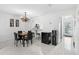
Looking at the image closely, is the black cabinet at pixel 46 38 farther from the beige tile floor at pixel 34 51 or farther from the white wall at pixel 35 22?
the beige tile floor at pixel 34 51

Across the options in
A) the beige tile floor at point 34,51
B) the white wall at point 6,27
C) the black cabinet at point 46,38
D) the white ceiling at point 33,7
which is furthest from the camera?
the white wall at point 6,27

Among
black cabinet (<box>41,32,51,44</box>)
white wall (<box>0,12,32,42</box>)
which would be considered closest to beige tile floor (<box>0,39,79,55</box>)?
black cabinet (<box>41,32,51,44</box>)

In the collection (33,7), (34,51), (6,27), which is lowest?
(34,51)

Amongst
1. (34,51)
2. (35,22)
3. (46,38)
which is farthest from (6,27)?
(34,51)

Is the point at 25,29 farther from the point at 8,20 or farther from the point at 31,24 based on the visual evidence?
the point at 8,20

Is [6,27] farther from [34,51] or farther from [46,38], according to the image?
[34,51]

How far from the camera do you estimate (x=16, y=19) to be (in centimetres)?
662

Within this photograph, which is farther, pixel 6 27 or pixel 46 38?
pixel 6 27

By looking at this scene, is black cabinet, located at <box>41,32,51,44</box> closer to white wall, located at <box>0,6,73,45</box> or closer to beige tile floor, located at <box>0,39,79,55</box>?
white wall, located at <box>0,6,73,45</box>

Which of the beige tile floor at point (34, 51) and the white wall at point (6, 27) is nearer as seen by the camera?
the beige tile floor at point (34, 51)

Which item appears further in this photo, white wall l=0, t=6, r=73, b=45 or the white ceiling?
white wall l=0, t=6, r=73, b=45

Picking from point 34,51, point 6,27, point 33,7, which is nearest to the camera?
point 34,51

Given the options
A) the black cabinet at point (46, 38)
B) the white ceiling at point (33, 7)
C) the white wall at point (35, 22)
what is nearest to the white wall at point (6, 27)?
the white wall at point (35, 22)

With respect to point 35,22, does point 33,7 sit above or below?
above
